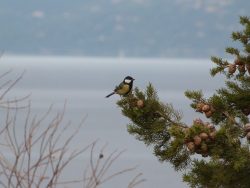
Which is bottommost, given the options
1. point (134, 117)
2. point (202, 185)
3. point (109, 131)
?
point (109, 131)

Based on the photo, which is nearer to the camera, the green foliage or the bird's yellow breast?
the green foliage

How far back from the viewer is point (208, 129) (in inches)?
167

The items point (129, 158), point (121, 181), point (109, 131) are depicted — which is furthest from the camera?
point (109, 131)

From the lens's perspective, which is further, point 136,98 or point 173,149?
point 136,98

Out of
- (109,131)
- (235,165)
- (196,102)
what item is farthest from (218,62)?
(109,131)

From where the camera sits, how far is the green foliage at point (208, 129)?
4.30 metres

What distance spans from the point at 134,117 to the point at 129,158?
36.4m

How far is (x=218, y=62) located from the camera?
18.6ft

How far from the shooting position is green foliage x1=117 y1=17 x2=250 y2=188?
14.1 feet

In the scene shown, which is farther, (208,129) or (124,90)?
(124,90)

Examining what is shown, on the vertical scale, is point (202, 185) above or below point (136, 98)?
below

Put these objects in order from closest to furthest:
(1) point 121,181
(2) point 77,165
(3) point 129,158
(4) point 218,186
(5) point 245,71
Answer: (4) point 218,186 < (5) point 245,71 < (1) point 121,181 < (2) point 77,165 < (3) point 129,158

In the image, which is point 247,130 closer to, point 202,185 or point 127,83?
point 202,185

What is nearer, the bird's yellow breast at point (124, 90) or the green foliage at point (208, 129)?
the green foliage at point (208, 129)
